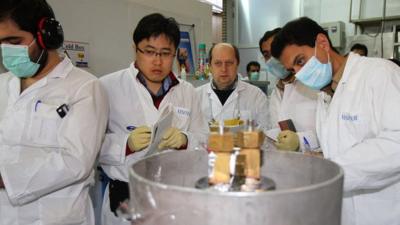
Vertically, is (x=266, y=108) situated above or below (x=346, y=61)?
below

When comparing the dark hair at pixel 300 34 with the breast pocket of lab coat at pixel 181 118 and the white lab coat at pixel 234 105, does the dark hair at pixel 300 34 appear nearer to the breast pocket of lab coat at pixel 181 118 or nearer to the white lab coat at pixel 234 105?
the breast pocket of lab coat at pixel 181 118

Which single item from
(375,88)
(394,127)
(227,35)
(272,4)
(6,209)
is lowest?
(6,209)

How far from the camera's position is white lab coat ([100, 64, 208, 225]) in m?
1.36

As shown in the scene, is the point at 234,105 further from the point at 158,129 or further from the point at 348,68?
the point at 158,129

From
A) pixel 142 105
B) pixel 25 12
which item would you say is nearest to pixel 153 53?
pixel 142 105

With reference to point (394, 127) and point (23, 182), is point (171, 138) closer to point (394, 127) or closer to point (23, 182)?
point (23, 182)

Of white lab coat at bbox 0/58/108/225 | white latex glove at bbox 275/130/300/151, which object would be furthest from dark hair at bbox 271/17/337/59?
white lab coat at bbox 0/58/108/225

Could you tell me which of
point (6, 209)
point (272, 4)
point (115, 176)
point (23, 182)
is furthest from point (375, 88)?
point (272, 4)

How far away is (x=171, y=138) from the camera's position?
132 centimetres

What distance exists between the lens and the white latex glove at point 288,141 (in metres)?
1.52

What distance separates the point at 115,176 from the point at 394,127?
1.00m

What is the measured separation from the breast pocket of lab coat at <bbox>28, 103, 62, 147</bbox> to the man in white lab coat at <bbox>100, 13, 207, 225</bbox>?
248mm

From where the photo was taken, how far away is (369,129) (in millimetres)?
1184

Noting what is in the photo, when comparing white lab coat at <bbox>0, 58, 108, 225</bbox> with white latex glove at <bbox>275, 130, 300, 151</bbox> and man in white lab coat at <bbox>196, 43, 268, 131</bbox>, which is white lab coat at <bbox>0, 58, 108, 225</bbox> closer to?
white latex glove at <bbox>275, 130, 300, 151</bbox>
